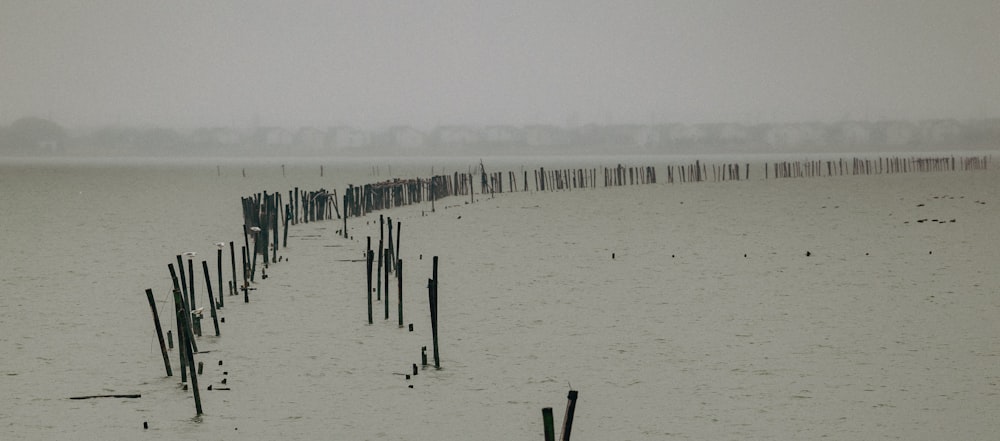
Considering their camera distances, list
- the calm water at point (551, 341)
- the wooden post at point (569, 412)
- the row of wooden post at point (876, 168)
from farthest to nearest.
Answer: the row of wooden post at point (876, 168) → the calm water at point (551, 341) → the wooden post at point (569, 412)

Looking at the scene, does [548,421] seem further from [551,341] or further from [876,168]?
[876,168]

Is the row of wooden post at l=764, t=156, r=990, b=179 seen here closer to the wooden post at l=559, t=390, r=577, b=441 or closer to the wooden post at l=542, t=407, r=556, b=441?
the wooden post at l=559, t=390, r=577, b=441

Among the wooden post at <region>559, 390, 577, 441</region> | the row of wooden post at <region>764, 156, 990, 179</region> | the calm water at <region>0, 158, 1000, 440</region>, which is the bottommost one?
the row of wooden post at <region>764, 156, 990, 179</region>

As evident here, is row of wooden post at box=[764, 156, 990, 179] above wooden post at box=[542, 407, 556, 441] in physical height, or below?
below

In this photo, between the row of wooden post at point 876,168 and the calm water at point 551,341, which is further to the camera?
the row of wooden post at point 876,168

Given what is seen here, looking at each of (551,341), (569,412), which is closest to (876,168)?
(551,341)

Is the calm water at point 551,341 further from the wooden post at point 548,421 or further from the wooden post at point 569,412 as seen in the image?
the wooden post at point 548,421

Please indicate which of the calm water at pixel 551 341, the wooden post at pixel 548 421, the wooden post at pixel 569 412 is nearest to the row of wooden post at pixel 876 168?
the calm water at pixel 551 341

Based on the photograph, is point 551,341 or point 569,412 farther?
point 551,341

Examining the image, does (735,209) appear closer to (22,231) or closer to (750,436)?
(22,231)

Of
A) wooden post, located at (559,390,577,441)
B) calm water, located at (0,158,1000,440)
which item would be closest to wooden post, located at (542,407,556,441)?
wooden post, located at (559,390,577,441)

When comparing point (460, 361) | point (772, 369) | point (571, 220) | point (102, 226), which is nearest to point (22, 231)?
point (102, 226)

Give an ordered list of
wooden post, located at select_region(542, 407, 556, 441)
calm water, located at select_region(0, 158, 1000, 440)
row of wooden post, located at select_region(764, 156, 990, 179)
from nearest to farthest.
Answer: wooden post, located at select_region(542, 407, 556, 441) → calm water, located at select_region(0, 158, 1000, 440) → row of wooden post, located at select_region(764, 156, 990, 179)

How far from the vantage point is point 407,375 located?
979 cm
